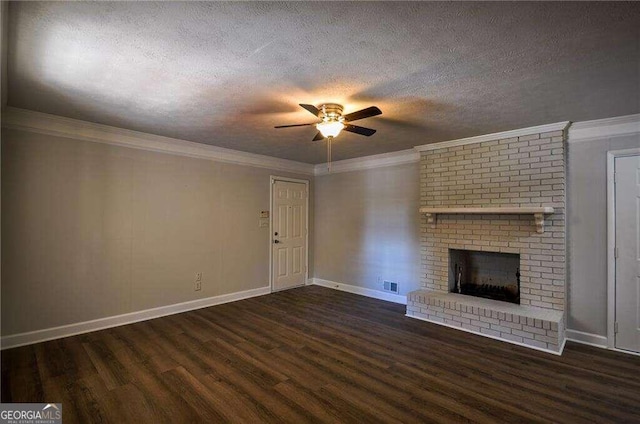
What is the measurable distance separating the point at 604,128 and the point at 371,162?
303 centimetres

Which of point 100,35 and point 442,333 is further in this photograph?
point 442,333

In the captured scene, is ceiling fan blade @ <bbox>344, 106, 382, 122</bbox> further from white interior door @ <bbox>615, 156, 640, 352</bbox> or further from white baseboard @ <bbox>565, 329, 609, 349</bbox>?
white baseboard @ <bbox>565, 329, 609, 349</bbox>

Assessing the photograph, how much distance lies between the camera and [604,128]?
11.0 ft

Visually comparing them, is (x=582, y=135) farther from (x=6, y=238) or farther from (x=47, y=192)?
(x=6, y=238)

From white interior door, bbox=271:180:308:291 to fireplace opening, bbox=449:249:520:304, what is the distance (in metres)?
2.87

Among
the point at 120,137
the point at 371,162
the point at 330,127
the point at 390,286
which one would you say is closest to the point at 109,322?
the point at 120,137

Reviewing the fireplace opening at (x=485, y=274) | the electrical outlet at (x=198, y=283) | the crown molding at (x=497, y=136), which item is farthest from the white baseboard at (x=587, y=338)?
the electrical outlet at (x=198, y=283)

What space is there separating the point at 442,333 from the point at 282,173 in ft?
12.3

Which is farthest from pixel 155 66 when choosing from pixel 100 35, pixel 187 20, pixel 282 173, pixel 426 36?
pixel 282 173

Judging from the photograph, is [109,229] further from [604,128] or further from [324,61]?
[604,128]

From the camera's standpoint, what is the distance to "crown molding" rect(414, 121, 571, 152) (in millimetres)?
3517

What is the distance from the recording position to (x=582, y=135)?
3.51m

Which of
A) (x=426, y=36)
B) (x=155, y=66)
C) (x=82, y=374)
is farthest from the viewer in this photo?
(x=82, y=374)

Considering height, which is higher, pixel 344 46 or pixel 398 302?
pixel 344 46
